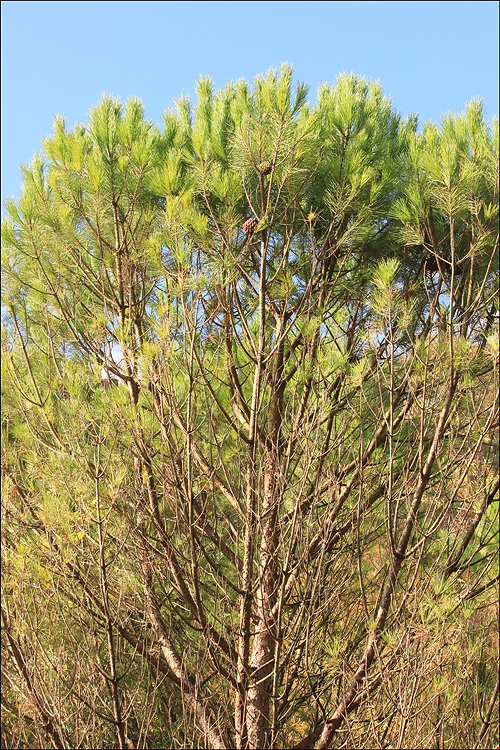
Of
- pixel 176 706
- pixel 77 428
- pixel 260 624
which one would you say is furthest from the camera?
pixel 176 706

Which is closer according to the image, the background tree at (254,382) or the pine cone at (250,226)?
the background tree at (254,382)

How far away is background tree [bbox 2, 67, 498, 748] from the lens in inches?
110

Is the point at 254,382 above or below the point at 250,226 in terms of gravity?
below

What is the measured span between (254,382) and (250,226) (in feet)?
2.56

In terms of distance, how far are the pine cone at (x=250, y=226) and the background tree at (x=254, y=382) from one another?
0.20ft

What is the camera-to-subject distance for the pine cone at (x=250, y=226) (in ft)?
9.94

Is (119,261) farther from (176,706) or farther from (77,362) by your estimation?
(176,706)

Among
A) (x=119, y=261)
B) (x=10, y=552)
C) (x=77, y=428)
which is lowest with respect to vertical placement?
(x=10, y=552)

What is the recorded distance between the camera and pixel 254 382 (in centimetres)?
295

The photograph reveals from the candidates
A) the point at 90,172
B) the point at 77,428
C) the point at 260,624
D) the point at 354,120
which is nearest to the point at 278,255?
the point at 354,120

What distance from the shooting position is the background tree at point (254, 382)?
2803mm

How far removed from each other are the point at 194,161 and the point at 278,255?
66 cm

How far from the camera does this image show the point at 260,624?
328 centimetres

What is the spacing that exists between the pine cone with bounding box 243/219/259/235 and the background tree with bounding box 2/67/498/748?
0.06m
